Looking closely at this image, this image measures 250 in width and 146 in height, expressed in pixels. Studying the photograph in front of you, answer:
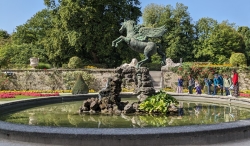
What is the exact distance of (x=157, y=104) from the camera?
11.9m

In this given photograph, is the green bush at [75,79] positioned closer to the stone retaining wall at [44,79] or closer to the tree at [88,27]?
the stone retaining wall at [44,79]

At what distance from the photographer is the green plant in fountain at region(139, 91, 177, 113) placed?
11.7 metres

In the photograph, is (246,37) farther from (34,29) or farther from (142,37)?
(142,37)

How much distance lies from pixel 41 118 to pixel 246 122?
6.72 meters

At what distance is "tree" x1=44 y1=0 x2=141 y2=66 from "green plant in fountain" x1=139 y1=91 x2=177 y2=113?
24530 millimetres

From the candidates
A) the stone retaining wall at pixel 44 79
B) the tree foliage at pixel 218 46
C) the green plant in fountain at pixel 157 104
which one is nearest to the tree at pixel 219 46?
the tree foliage at pixel 218 46

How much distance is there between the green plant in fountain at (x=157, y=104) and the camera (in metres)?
11.7

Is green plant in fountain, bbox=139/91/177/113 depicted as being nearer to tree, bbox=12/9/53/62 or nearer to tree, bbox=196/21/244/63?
tree, bbox=12/9/53/62

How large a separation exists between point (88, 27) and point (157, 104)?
2626 cm

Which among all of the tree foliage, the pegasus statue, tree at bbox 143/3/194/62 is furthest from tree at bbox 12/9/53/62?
the pegasus statue

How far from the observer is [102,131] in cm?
630

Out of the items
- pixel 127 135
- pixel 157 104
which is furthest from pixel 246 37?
pixel 127 135

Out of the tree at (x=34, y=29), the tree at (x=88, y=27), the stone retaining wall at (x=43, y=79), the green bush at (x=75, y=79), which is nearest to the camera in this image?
the green bush at (x=75, y=79)

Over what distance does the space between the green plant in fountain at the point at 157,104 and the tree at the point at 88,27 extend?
24.5 metres
